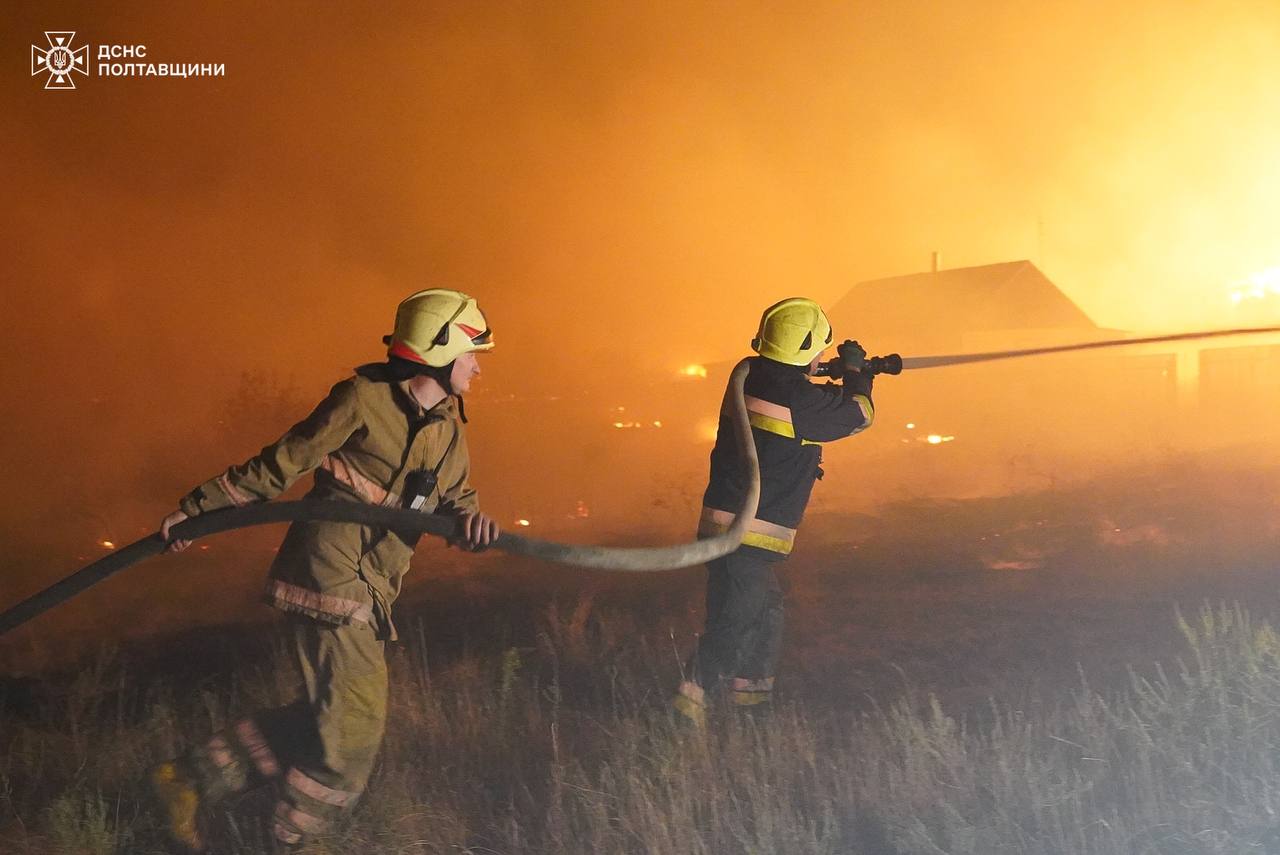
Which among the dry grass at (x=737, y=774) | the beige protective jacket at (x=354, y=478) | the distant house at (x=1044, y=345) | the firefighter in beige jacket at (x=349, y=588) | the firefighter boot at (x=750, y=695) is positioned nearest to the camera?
the beige protective jacket at (x=354, y=478)

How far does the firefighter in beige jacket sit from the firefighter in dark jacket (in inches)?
45.9

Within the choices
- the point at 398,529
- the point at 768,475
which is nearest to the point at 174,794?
the point at 398,529

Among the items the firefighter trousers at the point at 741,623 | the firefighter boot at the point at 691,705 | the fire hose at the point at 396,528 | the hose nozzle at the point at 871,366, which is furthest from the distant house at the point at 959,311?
the fire hose at the point at 396,528

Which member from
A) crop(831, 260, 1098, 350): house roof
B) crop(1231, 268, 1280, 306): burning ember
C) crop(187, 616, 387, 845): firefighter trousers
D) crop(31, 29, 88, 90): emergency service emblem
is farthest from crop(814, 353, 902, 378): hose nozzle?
crop(1231, 268, 1280, 306): burning ember

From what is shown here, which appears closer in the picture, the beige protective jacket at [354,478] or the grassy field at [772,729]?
the beige protective jacket at [354,478]

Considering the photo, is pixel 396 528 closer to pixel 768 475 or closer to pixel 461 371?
pixel 461 371

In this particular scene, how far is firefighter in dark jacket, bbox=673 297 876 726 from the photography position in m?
3.75

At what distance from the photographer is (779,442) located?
3.79m

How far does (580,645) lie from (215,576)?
357cm

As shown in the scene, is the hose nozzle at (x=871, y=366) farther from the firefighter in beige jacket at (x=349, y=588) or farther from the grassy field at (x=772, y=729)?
the firefighter in beige jacket at (x=349, y=588)

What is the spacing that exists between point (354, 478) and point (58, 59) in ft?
21.0

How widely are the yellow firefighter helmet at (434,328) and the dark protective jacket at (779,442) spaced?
111 cm

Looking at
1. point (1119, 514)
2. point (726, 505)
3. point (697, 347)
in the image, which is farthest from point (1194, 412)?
point (726, 505)

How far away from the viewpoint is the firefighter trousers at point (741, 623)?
3.83 m
